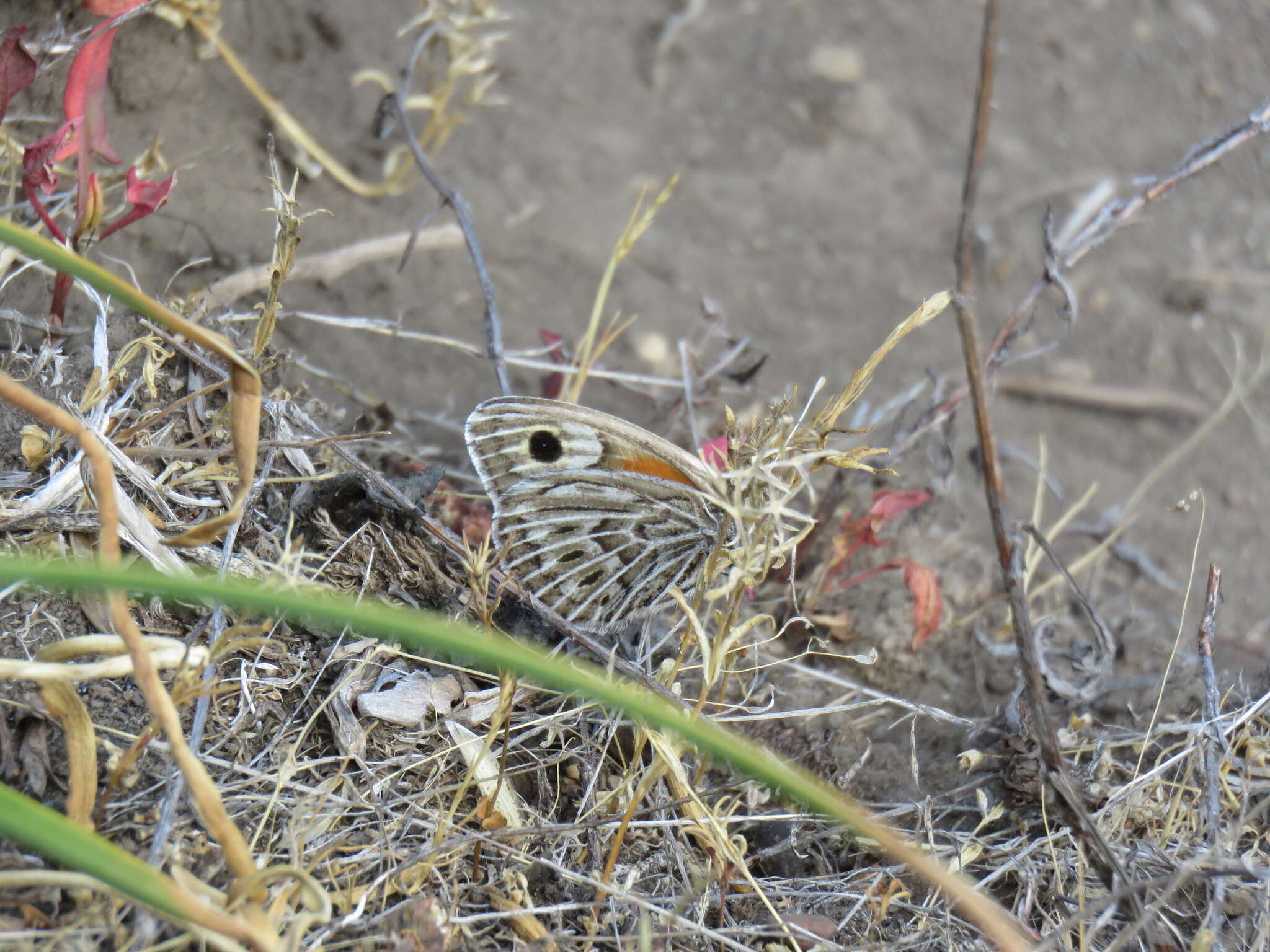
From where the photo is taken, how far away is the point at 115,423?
1771 millimetres

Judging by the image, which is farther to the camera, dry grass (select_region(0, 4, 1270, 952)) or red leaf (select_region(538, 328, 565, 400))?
red leaf (select_region(538, 328, 565, 400))

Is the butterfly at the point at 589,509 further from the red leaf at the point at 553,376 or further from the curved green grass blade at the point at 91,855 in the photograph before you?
the curved green grass blade at the point at 91,855

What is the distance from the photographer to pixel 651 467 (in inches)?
71.9

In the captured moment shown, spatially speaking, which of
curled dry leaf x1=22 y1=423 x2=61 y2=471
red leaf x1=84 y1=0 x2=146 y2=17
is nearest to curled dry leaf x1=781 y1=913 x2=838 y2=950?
curled dry leaf x1=22 y1=423 x2=61 y2=471

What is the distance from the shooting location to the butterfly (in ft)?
5.81

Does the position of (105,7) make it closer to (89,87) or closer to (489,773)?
(89,87)

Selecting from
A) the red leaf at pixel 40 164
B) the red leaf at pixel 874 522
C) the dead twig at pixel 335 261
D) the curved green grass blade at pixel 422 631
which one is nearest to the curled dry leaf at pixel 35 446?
the red leaf at pixel 40 164

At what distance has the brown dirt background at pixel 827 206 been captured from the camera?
2.78m

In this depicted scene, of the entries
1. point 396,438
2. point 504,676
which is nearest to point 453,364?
point 396,438

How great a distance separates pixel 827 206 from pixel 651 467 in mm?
2265

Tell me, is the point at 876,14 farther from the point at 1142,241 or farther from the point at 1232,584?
the point at 1232,584

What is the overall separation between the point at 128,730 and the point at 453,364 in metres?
1.73

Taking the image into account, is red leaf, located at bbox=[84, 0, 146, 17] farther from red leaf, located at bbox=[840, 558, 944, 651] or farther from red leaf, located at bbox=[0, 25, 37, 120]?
red leaf, located at bbox=[840, 558, 944, 651]

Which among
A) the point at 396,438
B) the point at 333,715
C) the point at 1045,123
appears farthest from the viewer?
the point at 1045,123
